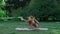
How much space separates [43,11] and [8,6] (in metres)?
22.4

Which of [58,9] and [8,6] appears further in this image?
[8,6]

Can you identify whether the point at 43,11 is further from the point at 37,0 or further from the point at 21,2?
the point at 21,2

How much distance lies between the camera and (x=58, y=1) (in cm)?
3319

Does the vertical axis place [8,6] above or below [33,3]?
below

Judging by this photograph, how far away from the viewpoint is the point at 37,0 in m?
33.5

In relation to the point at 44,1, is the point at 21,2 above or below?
below

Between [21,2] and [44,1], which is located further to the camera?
[21,2]

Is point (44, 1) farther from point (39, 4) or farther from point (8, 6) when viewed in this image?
point (8, 6)

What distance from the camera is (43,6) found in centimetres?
3266

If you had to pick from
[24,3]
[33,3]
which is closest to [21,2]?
[24,3]

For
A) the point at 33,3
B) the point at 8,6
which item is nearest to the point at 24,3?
the point at 8,6

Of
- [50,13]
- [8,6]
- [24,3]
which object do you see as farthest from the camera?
[8,6]

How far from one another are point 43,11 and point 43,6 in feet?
2.20

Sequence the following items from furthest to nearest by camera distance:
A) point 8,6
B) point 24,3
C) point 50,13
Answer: point 8,6
point 24,3
point 50,13
